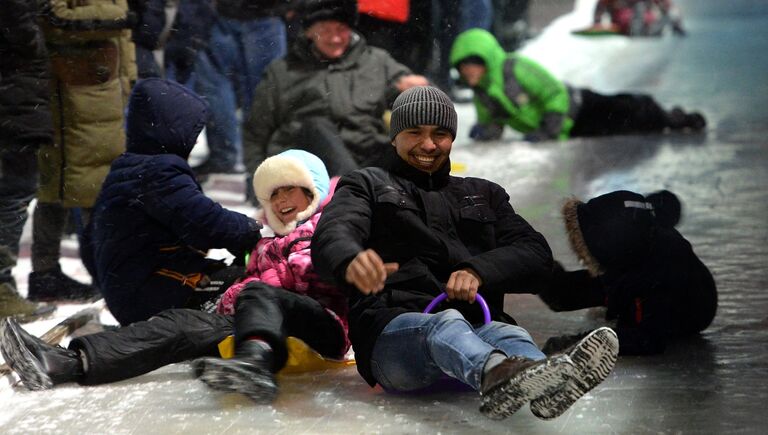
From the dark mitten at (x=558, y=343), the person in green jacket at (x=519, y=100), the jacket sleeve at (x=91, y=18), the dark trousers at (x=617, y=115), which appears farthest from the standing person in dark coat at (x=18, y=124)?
the dark trousers at (x=617, y=115)

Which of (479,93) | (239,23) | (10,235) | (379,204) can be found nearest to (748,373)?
(379,204)

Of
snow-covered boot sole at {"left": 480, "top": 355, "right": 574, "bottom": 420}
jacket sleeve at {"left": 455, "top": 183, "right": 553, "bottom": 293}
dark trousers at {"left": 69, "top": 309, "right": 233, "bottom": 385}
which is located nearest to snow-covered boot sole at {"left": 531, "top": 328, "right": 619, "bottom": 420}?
snow-covered boot sole at {"left": 480, "top": 355, "right": 574, "bottom": 420}

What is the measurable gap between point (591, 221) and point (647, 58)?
10263mm

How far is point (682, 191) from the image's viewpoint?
23.5 feet

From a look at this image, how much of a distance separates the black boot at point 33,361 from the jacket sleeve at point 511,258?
3.91ft

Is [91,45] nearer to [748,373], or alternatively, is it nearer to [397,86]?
[397,86]

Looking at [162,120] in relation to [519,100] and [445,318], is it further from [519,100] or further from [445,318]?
[519,100]

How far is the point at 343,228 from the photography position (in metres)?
3.69

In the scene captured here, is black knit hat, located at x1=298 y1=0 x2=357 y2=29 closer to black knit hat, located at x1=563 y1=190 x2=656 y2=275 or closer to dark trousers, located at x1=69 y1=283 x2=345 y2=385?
black knit hat, located at x1=563 y1=190 x2=656 y2=275

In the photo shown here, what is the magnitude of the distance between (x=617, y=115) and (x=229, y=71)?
3019 millimetres

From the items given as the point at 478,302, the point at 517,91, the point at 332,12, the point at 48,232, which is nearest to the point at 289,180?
the point at 478,302

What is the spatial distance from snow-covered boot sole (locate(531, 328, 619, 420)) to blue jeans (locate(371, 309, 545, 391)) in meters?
0.22

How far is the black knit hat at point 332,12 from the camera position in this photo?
19.0 ft

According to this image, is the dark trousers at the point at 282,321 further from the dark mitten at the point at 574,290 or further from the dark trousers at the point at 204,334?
the dark mitten at the point at 574,290
